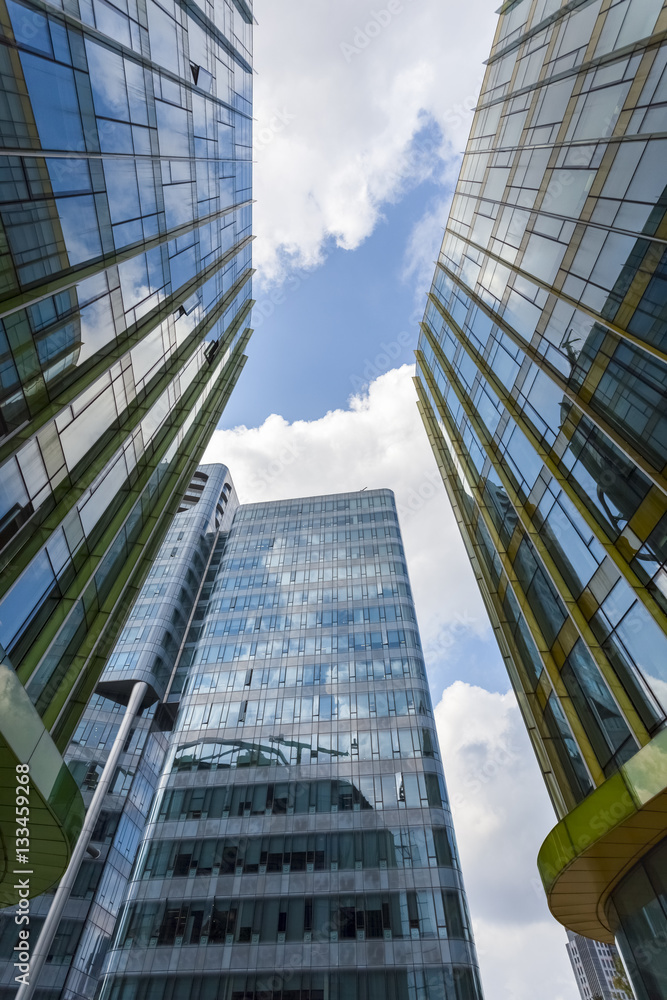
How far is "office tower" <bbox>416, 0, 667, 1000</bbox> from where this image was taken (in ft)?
44.1

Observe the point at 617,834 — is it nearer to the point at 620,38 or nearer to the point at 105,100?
the point at 620,38

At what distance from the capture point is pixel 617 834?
472 inches

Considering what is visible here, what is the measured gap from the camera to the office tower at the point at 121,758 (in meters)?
46.0

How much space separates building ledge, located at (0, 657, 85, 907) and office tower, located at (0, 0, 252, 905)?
6cm

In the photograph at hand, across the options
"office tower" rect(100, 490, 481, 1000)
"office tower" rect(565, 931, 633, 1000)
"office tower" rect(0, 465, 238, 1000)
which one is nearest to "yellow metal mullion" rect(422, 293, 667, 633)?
"office tower" rect(100, 490, 481, 1000)

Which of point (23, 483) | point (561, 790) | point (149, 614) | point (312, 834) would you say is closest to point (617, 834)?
point (561, 790)

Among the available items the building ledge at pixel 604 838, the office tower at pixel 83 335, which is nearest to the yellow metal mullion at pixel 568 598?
the building ledge at pixel 604 838

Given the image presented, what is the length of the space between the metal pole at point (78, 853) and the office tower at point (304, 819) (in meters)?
5.79

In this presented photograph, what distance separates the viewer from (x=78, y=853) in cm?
4819

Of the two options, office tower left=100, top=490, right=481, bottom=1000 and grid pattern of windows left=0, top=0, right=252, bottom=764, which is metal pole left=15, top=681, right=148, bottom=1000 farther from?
grid pattern of windows left=0, top=0, right=252, bottom=764

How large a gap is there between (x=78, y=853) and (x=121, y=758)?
1115 cm

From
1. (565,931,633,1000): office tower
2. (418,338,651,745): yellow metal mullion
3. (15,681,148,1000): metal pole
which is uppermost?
(418,338,651,745): yellow metal mullion

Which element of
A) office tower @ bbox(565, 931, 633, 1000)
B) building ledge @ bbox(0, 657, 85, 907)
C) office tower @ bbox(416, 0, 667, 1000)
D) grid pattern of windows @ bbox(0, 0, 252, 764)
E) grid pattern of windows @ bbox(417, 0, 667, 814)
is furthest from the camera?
office tower @ bbox(565, 931, 633, 1000)

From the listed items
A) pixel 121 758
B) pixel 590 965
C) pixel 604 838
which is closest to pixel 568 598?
pixel 604 838
